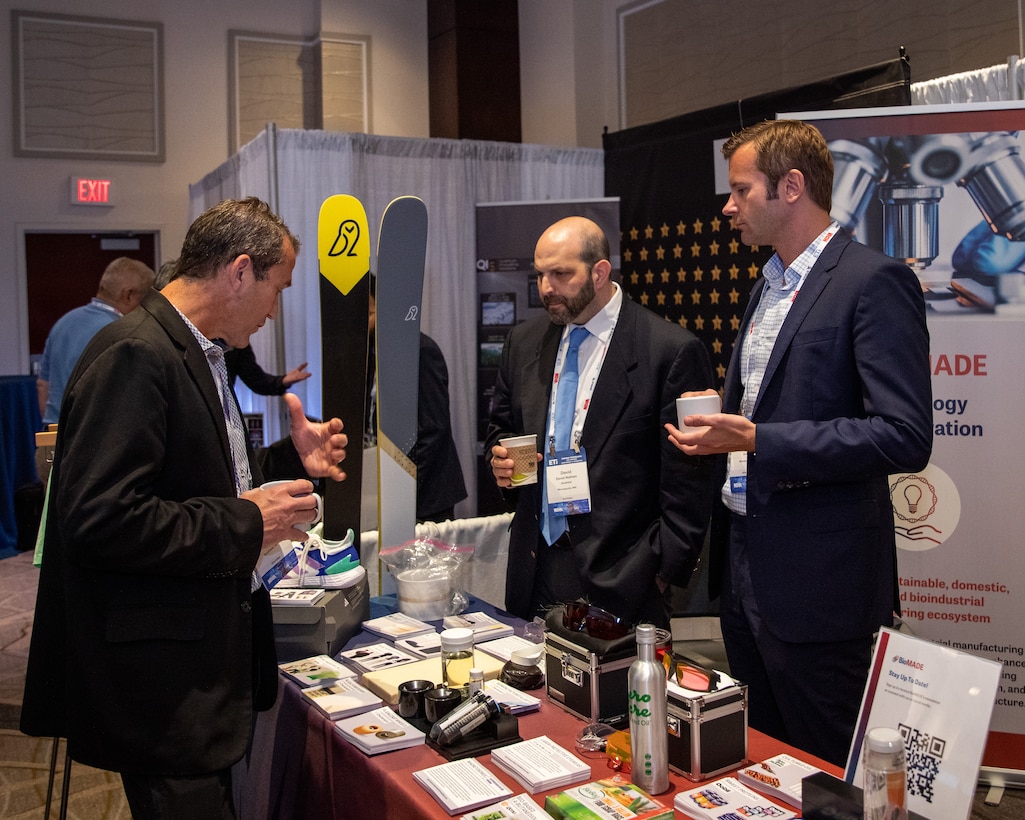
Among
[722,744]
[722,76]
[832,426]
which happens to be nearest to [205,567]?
[722,744]

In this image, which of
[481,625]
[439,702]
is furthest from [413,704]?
[481,625]

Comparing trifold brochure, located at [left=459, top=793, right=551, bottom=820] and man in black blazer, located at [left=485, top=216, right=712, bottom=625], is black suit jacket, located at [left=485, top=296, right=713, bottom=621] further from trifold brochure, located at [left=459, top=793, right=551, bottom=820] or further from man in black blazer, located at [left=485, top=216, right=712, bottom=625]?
trifold brochure, located at [left=459, top=793, right=551, bottom=820]

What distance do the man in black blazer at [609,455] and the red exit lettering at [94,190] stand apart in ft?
19.1

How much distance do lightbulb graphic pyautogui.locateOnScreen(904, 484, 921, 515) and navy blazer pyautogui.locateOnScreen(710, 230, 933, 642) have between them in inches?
46.1

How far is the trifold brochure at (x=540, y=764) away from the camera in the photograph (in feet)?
4.49

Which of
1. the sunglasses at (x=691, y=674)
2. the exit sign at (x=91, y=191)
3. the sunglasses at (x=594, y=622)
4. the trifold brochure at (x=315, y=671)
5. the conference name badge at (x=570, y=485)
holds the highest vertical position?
the exit sign at (x=91, y=191)

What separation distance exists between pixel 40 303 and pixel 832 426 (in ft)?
23.6

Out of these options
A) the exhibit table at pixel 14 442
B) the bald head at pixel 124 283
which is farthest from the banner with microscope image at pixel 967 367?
the exhibit table at pixel 14 442

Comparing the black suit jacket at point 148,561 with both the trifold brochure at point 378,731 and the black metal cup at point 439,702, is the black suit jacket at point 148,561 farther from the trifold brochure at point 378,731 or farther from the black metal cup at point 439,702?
the black metal cup at point 439,702

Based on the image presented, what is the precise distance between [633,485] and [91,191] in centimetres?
630

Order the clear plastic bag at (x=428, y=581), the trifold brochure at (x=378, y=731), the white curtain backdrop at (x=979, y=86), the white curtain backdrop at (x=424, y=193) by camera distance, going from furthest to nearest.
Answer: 1. the white curtain backdrop at (x=424, y=193)
2. the white curtain backdrop at (x=979, y=86)
3. the clear plastic bag at (x=428, y=581)
4. the trifold brochure at (x=378, y=731)

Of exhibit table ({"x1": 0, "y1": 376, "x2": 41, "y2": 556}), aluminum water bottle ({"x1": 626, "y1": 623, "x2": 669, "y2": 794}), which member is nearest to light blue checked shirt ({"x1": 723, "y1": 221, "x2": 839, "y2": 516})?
aluminum water bottle ({"x1": 626, "y1": 623, "x2": 669, "y2": 794})

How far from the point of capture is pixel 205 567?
4.92 feet

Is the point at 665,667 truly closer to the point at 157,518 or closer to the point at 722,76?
the point at 157,518
